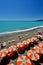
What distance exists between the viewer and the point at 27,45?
28.8ft

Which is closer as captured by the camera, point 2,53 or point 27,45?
point 2,53

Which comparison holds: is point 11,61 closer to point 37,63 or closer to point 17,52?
point 17,52

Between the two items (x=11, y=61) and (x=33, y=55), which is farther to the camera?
(x=11, y=61)

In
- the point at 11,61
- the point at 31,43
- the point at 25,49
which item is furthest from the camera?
the point at 31,43

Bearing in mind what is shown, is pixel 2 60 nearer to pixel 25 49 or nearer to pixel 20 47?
pixel 20 47

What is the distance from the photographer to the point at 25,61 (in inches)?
218

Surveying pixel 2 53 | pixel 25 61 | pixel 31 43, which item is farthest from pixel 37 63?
pixel 31 43

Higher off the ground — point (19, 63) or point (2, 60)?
point (19, 63)

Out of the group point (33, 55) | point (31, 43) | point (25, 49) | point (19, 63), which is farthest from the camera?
point (31, 43)

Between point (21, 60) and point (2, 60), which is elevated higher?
point (21, 60)

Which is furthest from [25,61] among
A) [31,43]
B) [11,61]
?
[31,43]

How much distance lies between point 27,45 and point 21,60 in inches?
127

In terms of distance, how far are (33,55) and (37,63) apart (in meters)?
0.67

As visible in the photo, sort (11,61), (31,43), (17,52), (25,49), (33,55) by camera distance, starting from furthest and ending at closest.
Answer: (31,43) < (25,49) < (17,52) < (11,61) < (33,55)
